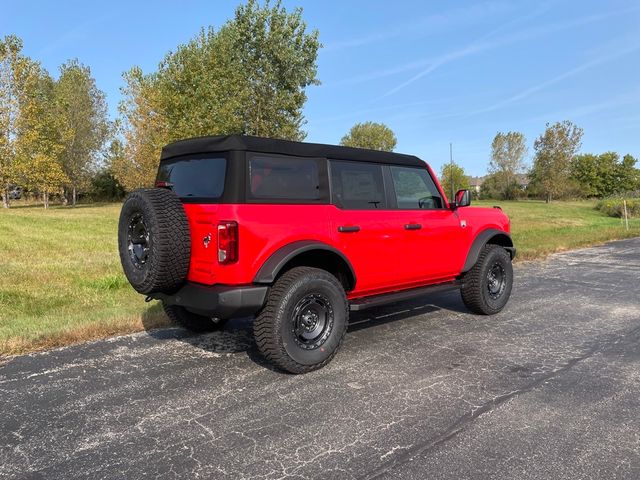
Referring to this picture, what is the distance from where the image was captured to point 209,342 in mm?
4898

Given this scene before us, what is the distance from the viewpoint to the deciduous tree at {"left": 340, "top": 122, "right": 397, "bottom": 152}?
83.9m

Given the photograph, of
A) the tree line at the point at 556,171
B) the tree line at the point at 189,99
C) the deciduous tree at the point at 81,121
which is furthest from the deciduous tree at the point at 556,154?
the deciduous tree at the point at 81,121

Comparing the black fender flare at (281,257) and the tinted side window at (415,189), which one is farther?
the tinted side window at (415,189)

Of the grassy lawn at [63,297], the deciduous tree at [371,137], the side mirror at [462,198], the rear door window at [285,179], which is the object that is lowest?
the grassy lawn at [63,297]

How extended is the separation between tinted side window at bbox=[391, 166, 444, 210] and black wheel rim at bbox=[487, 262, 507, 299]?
1.27 meters

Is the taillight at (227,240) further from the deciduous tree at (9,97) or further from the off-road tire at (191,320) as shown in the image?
the deciduous tree at (9,97)

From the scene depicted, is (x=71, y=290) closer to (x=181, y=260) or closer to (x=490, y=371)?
(x=181, y=260)

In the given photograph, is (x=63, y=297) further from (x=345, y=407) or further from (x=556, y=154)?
(x=556, y=154)

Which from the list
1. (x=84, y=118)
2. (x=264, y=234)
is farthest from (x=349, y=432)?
(x=84, y=118)

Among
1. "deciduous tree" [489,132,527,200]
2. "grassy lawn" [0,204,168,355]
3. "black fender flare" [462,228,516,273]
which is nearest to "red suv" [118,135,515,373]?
"black fender flare" [462,228,516,273]

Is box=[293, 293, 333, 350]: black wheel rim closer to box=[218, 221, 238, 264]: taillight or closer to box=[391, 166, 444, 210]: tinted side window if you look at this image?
box=[218, 221, 238, 264]: taillight

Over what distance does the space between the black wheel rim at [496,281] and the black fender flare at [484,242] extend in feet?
1.08

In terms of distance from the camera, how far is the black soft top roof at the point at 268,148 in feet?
13.0

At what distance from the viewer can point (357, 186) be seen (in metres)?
4.73
